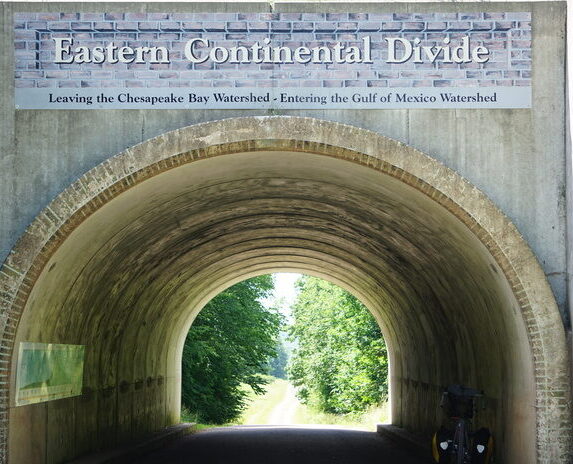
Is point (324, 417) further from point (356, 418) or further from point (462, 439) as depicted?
point (462, 439)

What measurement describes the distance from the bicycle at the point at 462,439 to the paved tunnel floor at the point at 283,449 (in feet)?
15.0

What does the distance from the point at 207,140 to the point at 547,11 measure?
176 inches

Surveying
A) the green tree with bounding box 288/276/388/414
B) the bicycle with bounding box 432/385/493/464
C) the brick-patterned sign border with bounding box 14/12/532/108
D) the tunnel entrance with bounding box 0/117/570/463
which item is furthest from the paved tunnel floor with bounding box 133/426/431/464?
the green tree with bounding box 288/276/388/414

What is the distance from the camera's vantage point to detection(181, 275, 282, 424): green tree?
3469 cm

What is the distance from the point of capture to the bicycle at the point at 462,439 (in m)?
12.7

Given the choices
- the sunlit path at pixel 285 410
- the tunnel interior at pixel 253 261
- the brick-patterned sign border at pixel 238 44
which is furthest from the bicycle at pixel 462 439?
the sunlit path at pixel 285 410

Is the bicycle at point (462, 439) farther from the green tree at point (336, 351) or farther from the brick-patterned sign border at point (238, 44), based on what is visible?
the green tree at point (336, 351)

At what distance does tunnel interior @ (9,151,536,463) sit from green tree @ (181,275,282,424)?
10.7 metres

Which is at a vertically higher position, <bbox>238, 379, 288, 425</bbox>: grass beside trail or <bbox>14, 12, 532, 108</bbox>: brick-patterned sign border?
<bbox>14, 12, 532, 108</bbox>: brick-patterned sign border

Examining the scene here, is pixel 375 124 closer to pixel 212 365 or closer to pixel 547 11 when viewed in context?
pixel 547 11

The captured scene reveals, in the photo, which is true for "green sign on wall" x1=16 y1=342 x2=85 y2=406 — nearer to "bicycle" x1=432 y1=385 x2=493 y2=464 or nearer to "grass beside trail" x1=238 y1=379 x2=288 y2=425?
"bicycle" x1=432 y1=385 x2=493 y2=464

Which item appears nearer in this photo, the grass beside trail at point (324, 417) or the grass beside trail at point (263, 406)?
the grass beside trail at point (324, 417)

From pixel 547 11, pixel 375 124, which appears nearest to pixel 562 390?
pixel 375 124

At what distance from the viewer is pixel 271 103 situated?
12.8 metres
